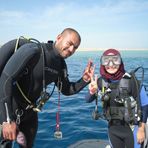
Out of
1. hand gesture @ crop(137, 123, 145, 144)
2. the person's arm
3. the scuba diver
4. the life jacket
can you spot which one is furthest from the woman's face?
the person's arm

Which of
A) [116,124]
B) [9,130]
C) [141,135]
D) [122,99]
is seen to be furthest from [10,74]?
[141,135]

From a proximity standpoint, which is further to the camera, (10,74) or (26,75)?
(26,75)

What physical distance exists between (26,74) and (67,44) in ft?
2.42

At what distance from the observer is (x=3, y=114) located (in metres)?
3.64

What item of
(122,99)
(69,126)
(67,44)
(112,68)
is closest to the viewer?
(67,44)

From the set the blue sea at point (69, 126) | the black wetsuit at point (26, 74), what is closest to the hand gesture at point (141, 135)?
the black wetsuit at point (26, 74)

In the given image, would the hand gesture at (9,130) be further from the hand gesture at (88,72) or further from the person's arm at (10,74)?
the hand gesture at (88,72)

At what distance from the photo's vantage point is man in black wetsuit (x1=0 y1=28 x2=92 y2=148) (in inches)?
143

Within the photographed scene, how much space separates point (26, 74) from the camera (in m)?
3.96

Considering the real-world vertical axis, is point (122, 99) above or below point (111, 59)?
below

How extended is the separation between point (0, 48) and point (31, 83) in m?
0.70

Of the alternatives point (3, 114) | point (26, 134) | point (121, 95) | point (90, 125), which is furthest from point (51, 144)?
point (3, 114)

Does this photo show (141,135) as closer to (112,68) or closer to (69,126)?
(112,68)

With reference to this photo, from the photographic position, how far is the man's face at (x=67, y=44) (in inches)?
163
